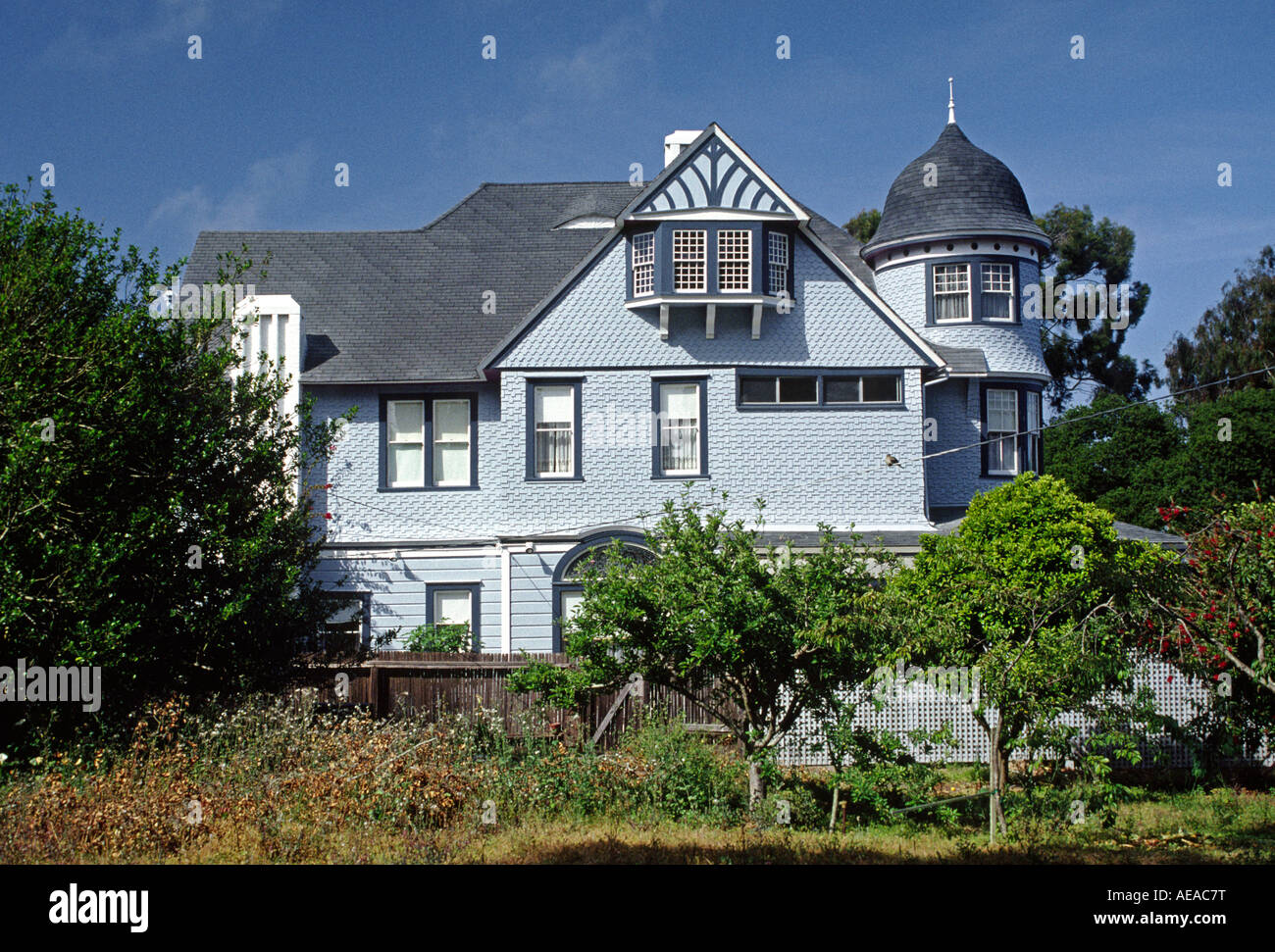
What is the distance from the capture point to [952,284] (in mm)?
24578

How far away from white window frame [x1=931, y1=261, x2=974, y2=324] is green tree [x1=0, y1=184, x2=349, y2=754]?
14.2 m

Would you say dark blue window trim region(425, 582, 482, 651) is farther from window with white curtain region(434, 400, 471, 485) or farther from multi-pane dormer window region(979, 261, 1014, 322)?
multi-pane dormer window region(979, 261, 1014, 322)

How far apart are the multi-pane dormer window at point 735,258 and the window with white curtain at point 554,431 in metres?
3.56

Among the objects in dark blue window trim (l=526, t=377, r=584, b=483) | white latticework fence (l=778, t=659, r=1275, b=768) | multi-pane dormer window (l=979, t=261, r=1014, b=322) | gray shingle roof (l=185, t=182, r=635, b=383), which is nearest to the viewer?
white latticework fence (l=778, t=659, r=1275, b=768)

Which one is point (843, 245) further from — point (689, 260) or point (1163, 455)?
point (1163, 455)

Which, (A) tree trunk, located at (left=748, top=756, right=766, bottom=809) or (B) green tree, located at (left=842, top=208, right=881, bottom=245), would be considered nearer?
(A) tree trunk, located at (left=748, top=756, right=766, bottom=809)

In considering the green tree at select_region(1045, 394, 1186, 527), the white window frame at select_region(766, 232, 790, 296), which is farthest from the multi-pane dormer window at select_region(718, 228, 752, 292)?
the green tree at select_region(1045, 394, 1186, 527)

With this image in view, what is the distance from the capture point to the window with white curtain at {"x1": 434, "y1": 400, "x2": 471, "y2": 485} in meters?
23.0

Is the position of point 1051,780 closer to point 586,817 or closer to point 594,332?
point 586,817

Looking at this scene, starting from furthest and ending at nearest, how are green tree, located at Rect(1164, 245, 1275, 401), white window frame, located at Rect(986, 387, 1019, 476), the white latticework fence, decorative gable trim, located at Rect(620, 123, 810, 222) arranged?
green tree, located at Rect(1164, 245, 1275, 401)
white window frame, located at Rect(986, 387, 1019, 476)
decorative gable trim, located at Rect(620, 123, 810, 222)
the white latticework fence

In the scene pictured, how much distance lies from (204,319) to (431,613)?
947cm

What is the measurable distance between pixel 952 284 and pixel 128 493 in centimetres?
1725

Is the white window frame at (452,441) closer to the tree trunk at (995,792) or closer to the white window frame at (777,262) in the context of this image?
the white window frame at (777,262)

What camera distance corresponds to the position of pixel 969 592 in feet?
45.9
